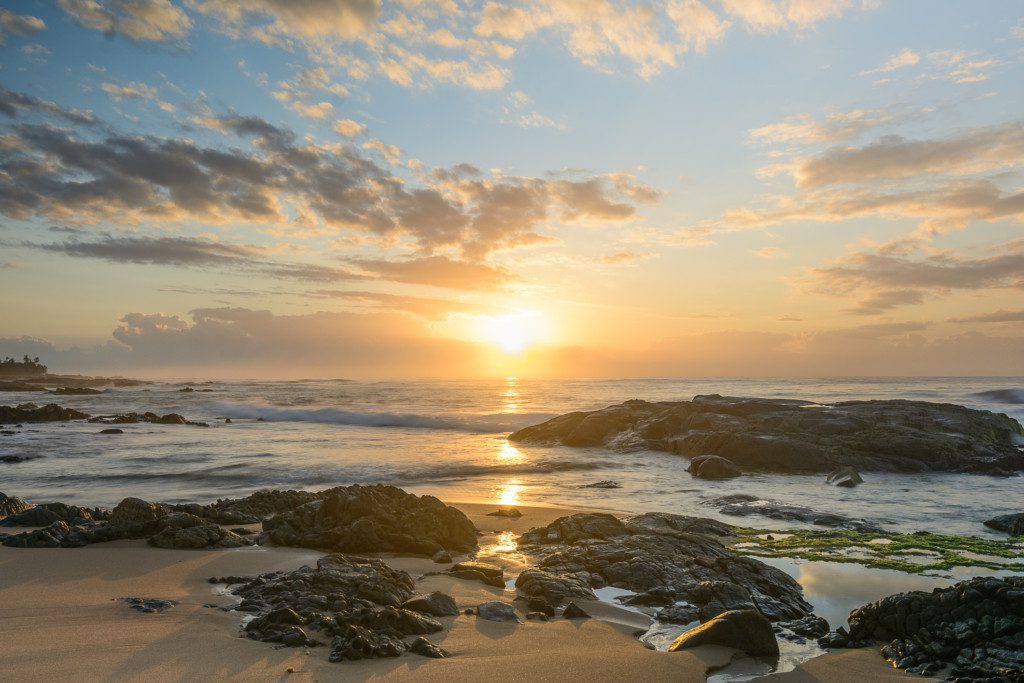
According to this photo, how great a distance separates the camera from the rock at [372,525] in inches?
418

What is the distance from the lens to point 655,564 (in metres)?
9.35

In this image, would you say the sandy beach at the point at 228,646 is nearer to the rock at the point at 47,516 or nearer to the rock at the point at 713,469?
the rock at the point at 47,516

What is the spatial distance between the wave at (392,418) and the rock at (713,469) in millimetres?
23510

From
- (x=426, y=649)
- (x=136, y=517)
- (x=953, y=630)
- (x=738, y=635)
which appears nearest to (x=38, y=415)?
(x=136, y=517)

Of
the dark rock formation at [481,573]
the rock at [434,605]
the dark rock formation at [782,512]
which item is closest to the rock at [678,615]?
the dark rock formation at [481,573]

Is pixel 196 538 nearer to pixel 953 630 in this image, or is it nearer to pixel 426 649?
pixel 426 649

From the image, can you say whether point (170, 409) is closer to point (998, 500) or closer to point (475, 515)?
point (475, 515)

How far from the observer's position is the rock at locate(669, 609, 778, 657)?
6.63 meters

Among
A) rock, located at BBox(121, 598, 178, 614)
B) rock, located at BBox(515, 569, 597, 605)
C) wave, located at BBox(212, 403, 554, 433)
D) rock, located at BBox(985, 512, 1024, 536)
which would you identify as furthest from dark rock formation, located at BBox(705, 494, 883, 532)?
wave, located at BBox(212, 403, 554, 433)

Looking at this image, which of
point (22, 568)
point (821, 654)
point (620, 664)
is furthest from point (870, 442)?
point (22, 568)

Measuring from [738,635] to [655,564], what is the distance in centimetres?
270

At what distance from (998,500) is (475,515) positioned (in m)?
14.9

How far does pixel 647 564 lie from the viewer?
30.7 feet

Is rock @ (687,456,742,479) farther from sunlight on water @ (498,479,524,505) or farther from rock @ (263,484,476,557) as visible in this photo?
rock @ (263,484,476,557)
